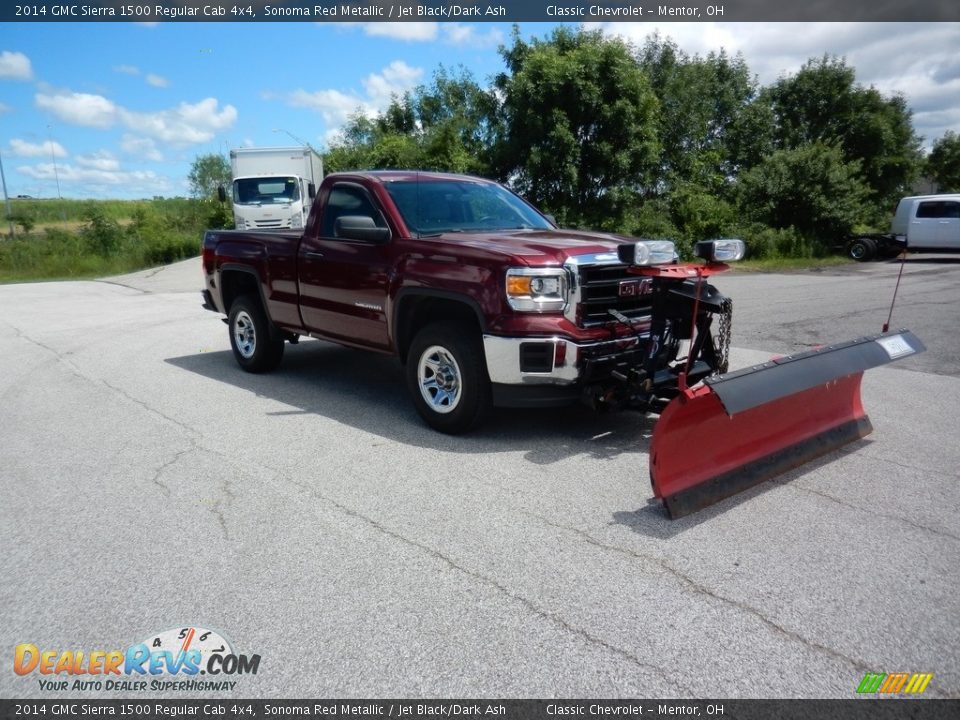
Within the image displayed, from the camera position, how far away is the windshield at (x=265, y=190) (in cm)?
2383

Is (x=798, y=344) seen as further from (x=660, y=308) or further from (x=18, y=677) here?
(x=18, y=677)

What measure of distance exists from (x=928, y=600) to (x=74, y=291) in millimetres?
21948

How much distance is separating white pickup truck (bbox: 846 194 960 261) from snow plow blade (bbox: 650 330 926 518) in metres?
21.0

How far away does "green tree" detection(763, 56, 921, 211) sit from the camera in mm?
35812

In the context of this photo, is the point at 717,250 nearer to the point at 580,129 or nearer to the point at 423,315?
the point at 423,315

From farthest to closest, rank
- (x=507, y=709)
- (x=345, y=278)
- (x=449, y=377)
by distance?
(x=345, y=278), (x=449, y=377), (x=507, y=709)

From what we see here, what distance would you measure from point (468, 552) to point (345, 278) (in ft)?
11.1

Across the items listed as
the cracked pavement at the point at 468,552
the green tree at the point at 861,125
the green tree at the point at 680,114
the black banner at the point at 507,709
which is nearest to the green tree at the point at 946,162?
the green tree at the point at 861,125

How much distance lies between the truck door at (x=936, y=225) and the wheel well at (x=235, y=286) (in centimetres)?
2256

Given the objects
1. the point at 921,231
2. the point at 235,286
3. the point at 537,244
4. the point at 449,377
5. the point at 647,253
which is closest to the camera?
the point at 647,253

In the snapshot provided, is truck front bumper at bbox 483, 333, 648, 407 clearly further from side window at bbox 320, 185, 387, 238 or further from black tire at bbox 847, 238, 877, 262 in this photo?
black tire at bbox 847, 238, 877, 262

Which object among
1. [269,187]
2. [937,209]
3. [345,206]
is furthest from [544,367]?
[937,209]

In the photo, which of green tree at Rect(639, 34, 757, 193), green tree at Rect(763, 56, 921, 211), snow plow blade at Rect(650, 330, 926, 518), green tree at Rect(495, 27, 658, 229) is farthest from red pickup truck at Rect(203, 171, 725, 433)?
green tree at Rect(763, 56, 921, 211)

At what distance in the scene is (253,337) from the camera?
8.15m
